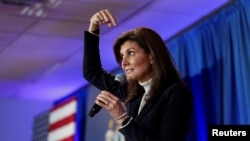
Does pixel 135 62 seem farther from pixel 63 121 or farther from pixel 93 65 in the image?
pixel 63 121

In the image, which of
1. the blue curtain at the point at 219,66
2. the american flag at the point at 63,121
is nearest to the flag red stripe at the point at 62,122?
the american flag at the point at 63,121

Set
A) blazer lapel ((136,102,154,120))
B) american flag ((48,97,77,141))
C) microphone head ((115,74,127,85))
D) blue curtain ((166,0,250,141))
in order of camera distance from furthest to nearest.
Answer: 1. american flag ((48,97,77,141))
2. blue curtain ((166,0,250,141))
3. microphone head ((115,74,127,85))
4. blazer lapel ((136,102,154,120))

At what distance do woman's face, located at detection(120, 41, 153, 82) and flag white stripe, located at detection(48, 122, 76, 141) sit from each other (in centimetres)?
443

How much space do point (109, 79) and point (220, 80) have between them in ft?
6.73

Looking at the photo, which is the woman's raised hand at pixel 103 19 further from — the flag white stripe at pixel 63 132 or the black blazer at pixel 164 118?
the flag white stripe at pixel 63 132

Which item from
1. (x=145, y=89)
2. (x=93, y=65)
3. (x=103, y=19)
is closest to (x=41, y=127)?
(x=93, y=65)

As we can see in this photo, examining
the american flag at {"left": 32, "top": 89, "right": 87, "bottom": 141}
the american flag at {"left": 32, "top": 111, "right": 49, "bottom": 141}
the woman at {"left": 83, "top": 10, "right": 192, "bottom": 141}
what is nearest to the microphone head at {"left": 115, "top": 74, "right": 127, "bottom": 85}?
the woman at {"left": 83, "top": 10, "right": 192, "bottom": 141}

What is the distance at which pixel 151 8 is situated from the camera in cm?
397

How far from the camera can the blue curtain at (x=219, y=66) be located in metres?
3.59

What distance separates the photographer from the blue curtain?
141 inches

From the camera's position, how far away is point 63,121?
6215mm

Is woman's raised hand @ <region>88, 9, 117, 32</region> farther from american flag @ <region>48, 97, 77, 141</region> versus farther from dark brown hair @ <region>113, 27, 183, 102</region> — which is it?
american flag @ <region>48, 97, 77, 141</region>

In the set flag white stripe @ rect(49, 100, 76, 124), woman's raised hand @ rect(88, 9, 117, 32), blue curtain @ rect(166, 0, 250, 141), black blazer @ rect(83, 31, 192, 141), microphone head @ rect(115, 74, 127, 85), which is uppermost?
flag white stripe @ rect(49, 100, 76, 124)

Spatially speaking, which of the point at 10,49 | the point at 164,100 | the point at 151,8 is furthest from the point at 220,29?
the point at 164,100
